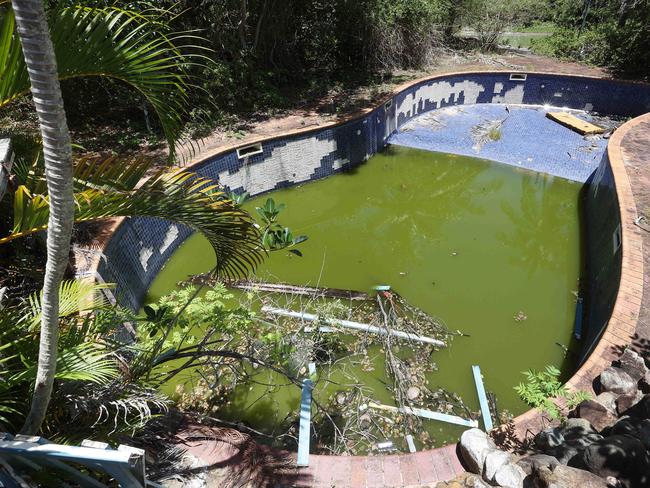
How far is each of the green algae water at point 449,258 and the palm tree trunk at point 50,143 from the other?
2.78 metres

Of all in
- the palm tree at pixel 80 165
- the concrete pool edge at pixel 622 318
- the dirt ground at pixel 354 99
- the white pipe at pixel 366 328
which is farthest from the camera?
the dirt ground at pixel 354 99

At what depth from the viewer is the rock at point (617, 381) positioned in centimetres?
301

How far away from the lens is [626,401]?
115 inches

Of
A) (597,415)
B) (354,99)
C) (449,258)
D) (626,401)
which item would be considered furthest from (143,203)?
(354,99)

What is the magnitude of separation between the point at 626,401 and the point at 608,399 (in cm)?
11

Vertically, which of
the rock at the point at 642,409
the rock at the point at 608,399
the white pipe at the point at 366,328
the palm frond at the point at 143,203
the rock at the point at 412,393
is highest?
the palm frond at the point at 143,203

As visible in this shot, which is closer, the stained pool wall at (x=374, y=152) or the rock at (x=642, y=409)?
the rock at (x=642, y=409)

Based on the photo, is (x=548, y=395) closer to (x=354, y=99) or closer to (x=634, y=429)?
(x=634, y=429)

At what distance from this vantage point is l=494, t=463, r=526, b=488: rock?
236 centimetres

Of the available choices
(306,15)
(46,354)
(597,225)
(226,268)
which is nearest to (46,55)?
(46,354)

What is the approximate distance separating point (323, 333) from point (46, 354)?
9.97ft

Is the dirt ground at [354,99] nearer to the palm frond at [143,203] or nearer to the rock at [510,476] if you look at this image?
the palm frond at [143,203]

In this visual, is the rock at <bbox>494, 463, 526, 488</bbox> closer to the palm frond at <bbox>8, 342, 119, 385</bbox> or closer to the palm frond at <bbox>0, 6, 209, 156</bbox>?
the palm frond at <bbox>8, 342, 119, 385</bbox>

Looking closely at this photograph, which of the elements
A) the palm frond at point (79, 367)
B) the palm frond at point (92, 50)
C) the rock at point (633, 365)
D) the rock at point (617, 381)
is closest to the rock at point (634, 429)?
the rock at point (617, 381)
